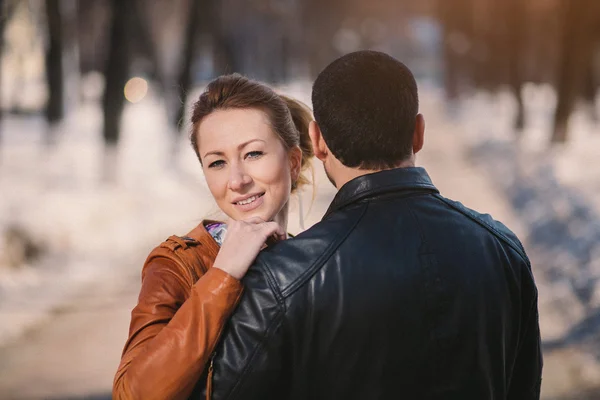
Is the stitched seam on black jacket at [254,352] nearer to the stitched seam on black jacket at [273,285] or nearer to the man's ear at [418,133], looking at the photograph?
the stitched seam on black jacket at [273,285]

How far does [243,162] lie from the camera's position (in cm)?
261

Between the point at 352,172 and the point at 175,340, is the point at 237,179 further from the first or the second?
the point at 175,340

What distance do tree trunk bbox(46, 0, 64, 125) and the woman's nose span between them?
61.8 feet

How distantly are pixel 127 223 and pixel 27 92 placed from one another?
39619 millimetres

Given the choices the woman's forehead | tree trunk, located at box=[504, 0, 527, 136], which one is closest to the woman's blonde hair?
the woman's forehead

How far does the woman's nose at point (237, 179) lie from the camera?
8.34 ft

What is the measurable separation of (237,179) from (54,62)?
19.1 metres

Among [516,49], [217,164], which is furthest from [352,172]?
[516,49]

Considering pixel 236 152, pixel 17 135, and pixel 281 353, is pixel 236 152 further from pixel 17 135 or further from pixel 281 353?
pixel 17 135

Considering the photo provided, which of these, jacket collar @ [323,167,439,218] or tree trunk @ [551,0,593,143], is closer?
jacket collar @ [323,167,439,218]

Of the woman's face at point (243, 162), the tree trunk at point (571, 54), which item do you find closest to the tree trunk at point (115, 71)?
the tree trunk at point (571, 54)

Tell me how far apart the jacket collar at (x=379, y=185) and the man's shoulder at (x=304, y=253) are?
0.14ft

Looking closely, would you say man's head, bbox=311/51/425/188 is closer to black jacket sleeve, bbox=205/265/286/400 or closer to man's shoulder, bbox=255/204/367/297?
man's shoulder, bbox=255/204/367/297

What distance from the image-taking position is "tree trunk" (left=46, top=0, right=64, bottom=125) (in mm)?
20328
